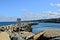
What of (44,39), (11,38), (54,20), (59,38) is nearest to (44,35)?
(44,39)

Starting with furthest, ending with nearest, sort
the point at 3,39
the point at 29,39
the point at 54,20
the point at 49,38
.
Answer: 1. the point at 54,20
2. the point at 29,39
3. the point at 49,38
4. the point at 3,39

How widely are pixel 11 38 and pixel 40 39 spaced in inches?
70.9

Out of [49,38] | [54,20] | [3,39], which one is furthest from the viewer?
[54,20]

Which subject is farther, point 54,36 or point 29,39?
point 29,39

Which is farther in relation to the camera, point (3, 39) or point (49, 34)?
point (49, 34)

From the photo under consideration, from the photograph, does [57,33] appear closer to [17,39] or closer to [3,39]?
[17,39]

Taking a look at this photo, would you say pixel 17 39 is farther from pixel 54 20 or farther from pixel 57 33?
pixel 54 20

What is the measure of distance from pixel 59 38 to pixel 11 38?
119 inches

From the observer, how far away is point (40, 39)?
1301 centimetres

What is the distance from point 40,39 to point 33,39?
18.0 inches

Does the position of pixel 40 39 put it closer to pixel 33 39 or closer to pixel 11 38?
pixel 33 39

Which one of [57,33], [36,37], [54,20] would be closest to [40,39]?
[36,37]

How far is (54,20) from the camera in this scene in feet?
432

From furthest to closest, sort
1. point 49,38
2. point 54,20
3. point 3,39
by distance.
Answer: point 54,20
point 49,38
point 3,39
